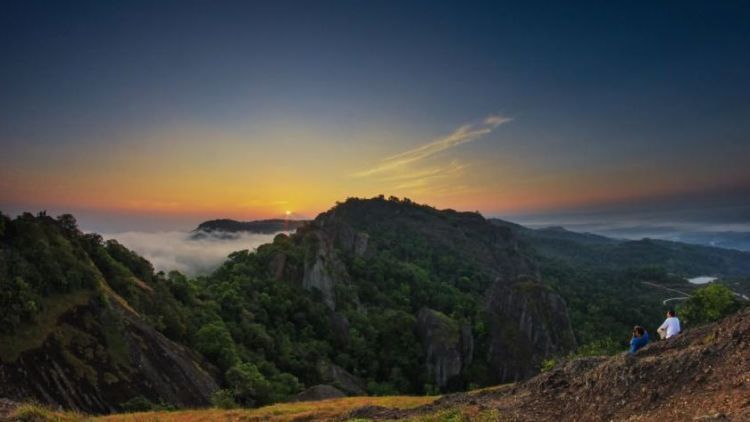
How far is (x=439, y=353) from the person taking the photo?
100 metres

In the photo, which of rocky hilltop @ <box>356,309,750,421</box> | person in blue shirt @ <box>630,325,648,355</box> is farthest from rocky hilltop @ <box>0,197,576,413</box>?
person in blue shirt @ <box>630,325,648,355</box>

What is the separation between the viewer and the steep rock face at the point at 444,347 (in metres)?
98.4

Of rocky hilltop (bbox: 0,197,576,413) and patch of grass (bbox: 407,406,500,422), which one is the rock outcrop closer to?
rocky hilltop (bbox: 0,197,576,413)

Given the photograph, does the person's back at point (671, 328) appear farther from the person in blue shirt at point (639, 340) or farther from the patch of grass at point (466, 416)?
the patch of grass at point (466, 416)

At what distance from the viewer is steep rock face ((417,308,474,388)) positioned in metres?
98.4

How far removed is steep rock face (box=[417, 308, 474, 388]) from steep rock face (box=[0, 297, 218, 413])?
59924mm

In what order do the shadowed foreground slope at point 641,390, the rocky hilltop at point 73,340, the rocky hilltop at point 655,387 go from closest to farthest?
the rocky hilltop at point 655,387
the shadowed foreground slope at point 641,390
the rocky hilltop at point 73,340

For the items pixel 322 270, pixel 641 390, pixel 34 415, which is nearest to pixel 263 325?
pixel 322 270

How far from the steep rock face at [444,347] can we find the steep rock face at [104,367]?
5992cm

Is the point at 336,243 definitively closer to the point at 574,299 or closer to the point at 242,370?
the point at 574,299

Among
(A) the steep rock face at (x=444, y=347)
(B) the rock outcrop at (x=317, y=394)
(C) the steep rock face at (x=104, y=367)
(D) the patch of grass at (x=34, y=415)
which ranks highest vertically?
(D) the patch of grass at (x=34, y=415)

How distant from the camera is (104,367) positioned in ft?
132

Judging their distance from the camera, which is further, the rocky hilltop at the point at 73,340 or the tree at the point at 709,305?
the tree at the point at 709,305

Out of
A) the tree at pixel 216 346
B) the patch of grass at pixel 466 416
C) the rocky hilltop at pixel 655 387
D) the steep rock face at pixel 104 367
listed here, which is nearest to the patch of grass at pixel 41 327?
the steep rock face at pixel 104 367
